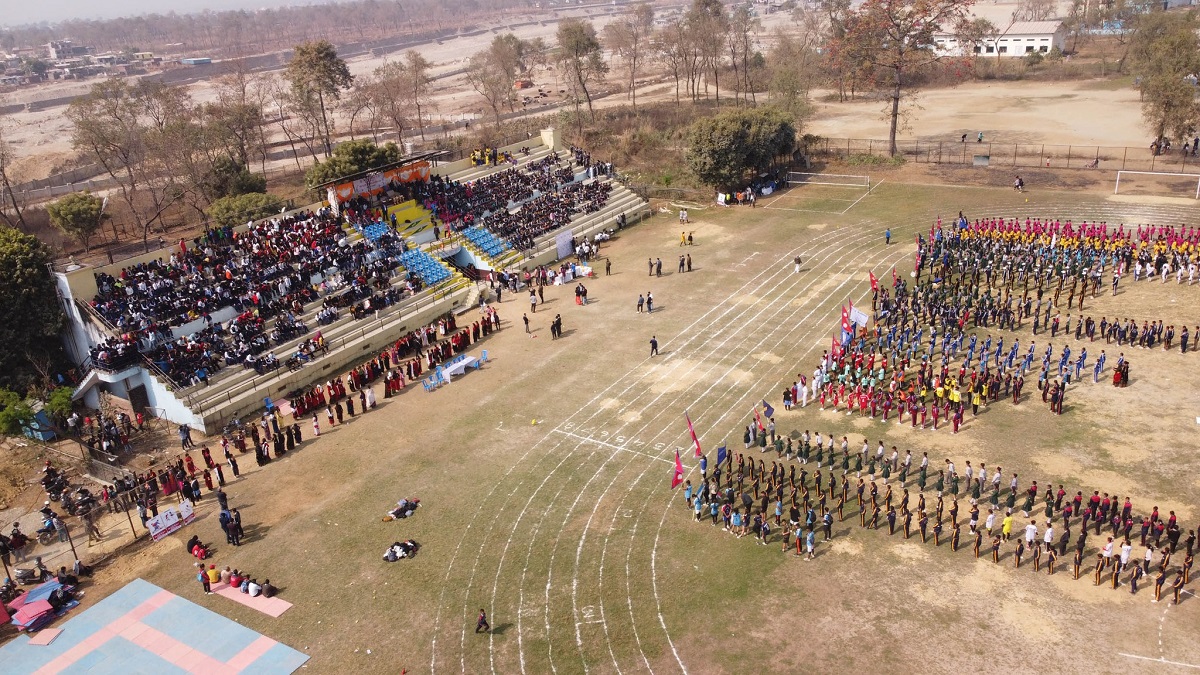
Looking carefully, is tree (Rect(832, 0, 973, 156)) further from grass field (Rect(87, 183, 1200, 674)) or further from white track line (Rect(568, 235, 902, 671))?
grass field (Rect(87, 183, 1200, 674))

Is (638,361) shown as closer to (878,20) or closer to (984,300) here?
(984,300)

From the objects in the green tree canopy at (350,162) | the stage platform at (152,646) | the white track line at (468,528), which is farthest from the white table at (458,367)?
the green tree canopy at (350,162)

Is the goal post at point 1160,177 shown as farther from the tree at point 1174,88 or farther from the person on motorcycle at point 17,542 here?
the person on motorcycle at point 17,542

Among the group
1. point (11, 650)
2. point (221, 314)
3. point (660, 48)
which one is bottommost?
point (11, 650)

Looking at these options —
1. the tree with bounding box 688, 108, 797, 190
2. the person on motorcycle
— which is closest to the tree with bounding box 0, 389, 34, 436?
the person on motorcycle

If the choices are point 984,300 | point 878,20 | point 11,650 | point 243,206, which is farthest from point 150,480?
point 878,20
